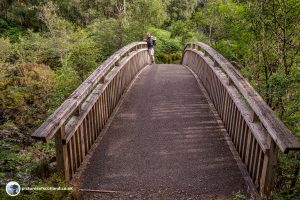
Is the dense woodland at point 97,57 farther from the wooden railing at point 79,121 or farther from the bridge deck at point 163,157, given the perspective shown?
the bridge deck at point 163,157

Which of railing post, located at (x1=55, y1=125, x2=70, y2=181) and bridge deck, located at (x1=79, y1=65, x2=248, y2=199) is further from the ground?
railing post, located at (x1=55, y1=125, x2=70, y2=181)

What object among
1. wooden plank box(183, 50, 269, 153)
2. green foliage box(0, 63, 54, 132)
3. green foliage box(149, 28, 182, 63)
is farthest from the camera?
green foliage box(149, 28, 182, 63)

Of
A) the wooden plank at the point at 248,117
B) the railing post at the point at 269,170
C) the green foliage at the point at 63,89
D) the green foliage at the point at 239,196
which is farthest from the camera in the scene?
the green foliage at the point at 63,89

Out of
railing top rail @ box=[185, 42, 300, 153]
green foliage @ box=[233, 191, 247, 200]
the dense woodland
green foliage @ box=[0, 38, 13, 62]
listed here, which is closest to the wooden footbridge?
railing top rail @ box=[185, 42, 300, 153]

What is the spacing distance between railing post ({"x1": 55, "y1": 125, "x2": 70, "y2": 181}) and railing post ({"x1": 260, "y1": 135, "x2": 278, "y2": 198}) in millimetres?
2627

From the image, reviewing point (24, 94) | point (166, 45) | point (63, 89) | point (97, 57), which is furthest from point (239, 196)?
point (166, 45)

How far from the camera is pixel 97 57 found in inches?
666

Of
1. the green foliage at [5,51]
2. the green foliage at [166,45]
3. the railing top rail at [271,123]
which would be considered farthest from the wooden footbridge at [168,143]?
the green foliage at [166,45]

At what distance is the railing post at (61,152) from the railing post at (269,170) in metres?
2.63

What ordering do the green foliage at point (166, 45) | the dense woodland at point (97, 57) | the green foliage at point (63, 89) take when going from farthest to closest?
the green foliage at point (166, 45)
the green foliage at point (63, 89)
the dense woodland at point (97, 57)

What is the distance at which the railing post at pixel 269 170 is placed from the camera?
13.7 ft

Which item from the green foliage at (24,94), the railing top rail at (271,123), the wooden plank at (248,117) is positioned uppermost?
the railing top rail at (271,123)

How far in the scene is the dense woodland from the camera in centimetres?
563

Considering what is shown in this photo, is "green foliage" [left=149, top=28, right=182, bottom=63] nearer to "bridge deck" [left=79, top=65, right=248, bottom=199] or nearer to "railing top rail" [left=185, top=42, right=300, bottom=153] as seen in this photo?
"bridge deck" [left=79, top=65, right=248, bottom=199]
